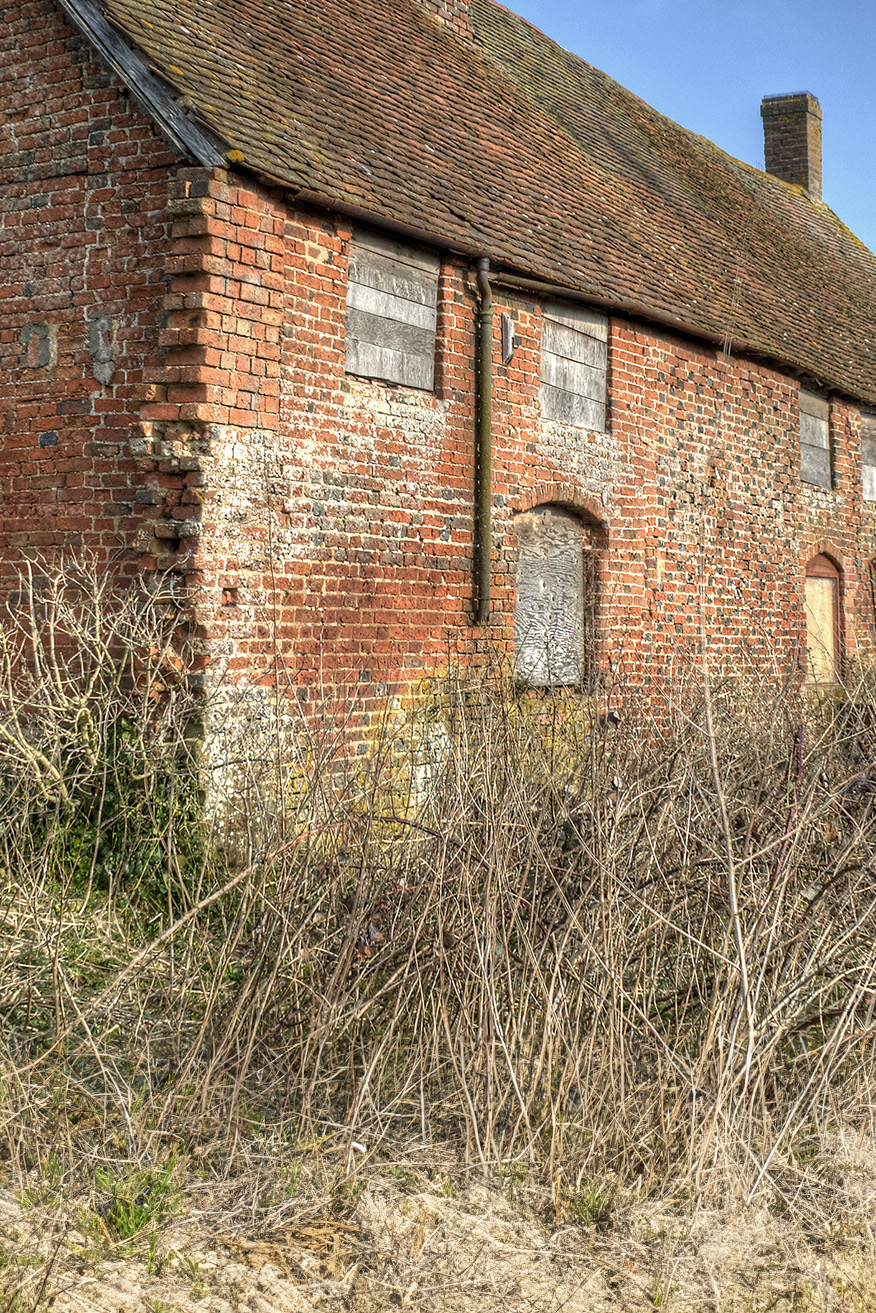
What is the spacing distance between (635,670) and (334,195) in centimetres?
530

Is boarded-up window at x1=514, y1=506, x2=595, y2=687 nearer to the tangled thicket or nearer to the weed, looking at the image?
the tangled thicket

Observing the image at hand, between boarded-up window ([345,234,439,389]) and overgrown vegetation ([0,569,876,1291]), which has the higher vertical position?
boarded-up window ([345,234,439,389])

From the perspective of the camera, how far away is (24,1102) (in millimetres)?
3904

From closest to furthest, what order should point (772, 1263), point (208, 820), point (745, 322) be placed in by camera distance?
point (772, 1263) → point (208, 820) → point (745, 322)

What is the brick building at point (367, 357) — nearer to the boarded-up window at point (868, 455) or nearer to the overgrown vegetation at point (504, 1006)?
the overgrown vegetation at point (504, 1006)

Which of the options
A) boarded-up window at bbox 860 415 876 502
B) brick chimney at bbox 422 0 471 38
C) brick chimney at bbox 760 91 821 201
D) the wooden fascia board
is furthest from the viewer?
brick chimney at bbox 760 91 821 201

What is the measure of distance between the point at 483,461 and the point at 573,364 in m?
1.78

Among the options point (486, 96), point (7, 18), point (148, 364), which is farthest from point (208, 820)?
point (486, 96)

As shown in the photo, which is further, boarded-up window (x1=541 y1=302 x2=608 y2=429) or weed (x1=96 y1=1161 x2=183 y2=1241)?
boarded-up window (x1=541 y1=302 x2=608 y2=429)

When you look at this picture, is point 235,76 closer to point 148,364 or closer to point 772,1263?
point 148,364

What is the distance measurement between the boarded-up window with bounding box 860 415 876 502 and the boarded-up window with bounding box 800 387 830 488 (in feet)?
3.55

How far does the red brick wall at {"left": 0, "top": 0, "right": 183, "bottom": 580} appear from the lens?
24.3ft

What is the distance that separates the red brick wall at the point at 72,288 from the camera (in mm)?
7398

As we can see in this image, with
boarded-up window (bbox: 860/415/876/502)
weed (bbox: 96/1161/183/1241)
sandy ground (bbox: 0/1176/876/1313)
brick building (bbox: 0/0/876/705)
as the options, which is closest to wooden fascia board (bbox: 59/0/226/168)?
brick building (bbox: 0/0/876/705)
